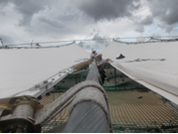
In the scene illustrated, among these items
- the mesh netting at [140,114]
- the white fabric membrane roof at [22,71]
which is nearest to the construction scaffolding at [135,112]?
the mesh netting at [140,114]

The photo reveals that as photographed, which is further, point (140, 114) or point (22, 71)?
point (22, 71)

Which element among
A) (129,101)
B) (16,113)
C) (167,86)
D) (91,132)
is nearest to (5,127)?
(16,113)

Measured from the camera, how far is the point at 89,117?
0.73 feet

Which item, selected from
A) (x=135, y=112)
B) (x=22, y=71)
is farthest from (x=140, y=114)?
(x=22, y=71)

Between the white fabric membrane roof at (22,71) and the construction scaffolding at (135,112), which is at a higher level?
the white fabric membrane roof at (22,71)

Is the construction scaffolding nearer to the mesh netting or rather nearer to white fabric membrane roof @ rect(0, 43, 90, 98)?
the mesh netting

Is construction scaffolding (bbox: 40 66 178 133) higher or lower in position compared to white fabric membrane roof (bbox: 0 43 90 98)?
lower

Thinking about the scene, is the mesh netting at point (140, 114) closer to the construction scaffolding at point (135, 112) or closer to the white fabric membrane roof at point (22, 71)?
the construction scaffolding at point (135, 112)

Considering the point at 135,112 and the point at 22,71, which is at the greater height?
the point at 22,71

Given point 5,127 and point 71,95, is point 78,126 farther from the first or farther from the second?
point 5,127

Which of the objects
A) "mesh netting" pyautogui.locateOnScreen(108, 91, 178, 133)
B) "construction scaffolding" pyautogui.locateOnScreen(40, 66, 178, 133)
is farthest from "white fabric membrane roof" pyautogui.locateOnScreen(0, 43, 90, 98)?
"mesh netting" pyautogui.locateOnScreen(108, 91, 178, 133)

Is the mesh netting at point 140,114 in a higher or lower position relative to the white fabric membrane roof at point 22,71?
lower

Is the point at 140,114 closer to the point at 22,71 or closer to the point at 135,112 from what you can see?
the point at 135,112

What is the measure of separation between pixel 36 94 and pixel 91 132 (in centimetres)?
50
